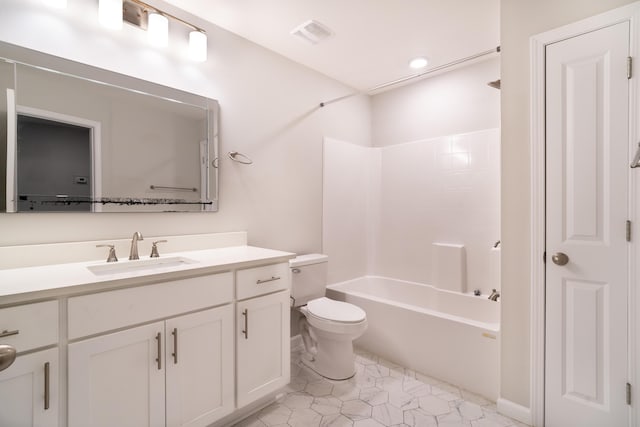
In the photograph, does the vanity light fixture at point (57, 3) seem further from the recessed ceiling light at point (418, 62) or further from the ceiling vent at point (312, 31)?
the recessed ceiling light at point (418, 62)

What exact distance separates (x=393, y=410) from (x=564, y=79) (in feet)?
6.51

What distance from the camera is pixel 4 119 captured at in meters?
1.36

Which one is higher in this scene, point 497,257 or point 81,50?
point 81,50

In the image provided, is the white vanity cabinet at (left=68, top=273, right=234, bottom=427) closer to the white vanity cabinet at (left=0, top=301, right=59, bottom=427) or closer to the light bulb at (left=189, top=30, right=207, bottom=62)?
the white vanity cabinet at (left=0, top=301, right=59, bottom=427)

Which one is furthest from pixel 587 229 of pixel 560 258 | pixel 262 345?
pixel 262 345

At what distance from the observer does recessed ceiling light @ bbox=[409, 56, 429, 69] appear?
2.55 m

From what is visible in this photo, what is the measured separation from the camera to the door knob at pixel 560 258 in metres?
1.54

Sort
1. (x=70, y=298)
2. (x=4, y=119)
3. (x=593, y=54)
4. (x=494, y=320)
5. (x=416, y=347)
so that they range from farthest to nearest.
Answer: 1. (x=494, y=320)
2. (x=416, y=347)
3. (x=593, y=54)
4. (x=4, y=119)
5. (x=70, y=298)

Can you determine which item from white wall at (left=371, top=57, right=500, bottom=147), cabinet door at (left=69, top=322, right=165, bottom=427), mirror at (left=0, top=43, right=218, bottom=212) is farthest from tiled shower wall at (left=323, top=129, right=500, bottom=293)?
cabinet door at (left=69, top=322, right=165, bottom=427)

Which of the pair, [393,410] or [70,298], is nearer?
[70,298]

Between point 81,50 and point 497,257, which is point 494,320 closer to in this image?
point 497,257

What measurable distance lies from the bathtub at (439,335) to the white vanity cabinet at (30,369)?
1.94 m

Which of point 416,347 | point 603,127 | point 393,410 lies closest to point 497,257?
point 416,347

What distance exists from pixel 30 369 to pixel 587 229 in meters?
2.33
